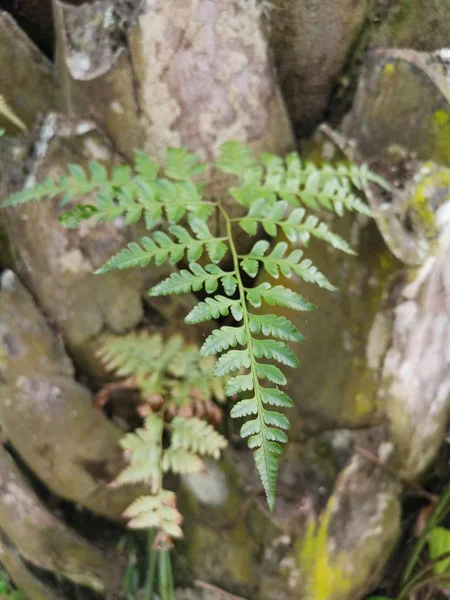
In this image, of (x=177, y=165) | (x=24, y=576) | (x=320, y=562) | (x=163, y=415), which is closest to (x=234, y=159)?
(x=177, y=165)

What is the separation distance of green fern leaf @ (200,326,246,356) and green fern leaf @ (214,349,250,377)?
23mm

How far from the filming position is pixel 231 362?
0.99 meters

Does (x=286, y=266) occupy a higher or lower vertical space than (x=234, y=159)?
lower

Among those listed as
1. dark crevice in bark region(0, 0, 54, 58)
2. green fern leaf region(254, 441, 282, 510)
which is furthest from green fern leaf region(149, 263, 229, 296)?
dark crevice in bark region(0, 0, 54, 58)

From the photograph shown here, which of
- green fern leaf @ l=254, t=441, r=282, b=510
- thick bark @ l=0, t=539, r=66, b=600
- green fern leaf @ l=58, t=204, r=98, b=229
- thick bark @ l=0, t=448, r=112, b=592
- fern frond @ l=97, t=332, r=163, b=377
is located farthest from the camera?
thick bark @ l=0, t=539, r=66, b=600

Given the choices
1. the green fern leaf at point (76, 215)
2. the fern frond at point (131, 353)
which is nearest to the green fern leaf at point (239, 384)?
the green fern leaf at point (76, 215)

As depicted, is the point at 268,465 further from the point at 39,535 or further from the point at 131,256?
the point at 39,535

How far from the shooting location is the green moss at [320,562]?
1.52 m

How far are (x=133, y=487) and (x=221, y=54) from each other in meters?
1.43

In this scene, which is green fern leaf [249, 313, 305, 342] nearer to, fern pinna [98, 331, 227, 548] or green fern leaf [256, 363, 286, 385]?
green fern leaf [256, 363, 286, 385]

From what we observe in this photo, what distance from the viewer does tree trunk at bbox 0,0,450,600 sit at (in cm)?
142

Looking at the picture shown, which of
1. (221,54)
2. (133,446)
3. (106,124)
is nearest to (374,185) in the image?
(221,54)

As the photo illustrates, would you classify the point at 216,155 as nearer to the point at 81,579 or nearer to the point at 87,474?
the point at 87,474

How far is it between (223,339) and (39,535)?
1.22 metres
